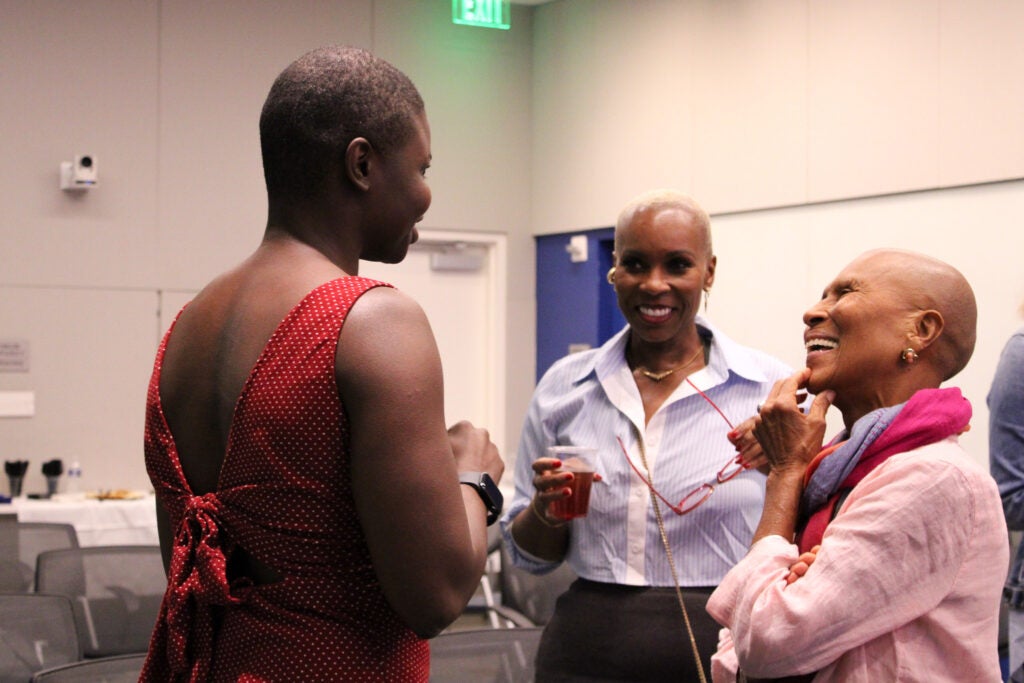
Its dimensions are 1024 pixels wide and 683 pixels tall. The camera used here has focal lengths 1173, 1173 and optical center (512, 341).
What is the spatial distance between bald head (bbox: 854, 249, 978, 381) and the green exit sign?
6.30 meters

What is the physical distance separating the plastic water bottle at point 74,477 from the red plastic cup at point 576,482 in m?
5.22

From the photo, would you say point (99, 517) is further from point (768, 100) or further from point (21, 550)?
point (768, 100)

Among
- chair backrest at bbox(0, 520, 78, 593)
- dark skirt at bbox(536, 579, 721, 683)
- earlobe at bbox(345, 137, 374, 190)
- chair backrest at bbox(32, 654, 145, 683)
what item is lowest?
chair backrest at bbox(0, 520, 78, 593)

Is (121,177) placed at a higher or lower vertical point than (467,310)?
higher

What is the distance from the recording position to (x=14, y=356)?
272 inches

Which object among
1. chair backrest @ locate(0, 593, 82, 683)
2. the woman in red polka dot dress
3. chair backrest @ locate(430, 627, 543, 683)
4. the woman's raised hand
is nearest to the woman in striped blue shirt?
chair backrest @ locate(430, 627, 543, 683)

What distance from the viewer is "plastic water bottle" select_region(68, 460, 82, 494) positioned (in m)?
6.88

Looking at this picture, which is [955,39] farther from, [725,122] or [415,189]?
[415,189]

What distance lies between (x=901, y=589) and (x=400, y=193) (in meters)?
0.82

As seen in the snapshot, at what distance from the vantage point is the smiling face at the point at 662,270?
2580 mm

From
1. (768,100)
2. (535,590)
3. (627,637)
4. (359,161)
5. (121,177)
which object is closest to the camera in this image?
(359,161)

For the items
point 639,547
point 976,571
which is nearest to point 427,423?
point 976,571

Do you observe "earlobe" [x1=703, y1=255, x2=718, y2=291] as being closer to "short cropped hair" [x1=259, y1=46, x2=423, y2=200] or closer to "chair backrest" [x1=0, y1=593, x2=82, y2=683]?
"short cropped hair" [x1=259, y1=46, x2=423, y2=200]

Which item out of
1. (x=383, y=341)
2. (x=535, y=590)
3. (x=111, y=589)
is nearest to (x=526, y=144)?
(x=535, y=590)
